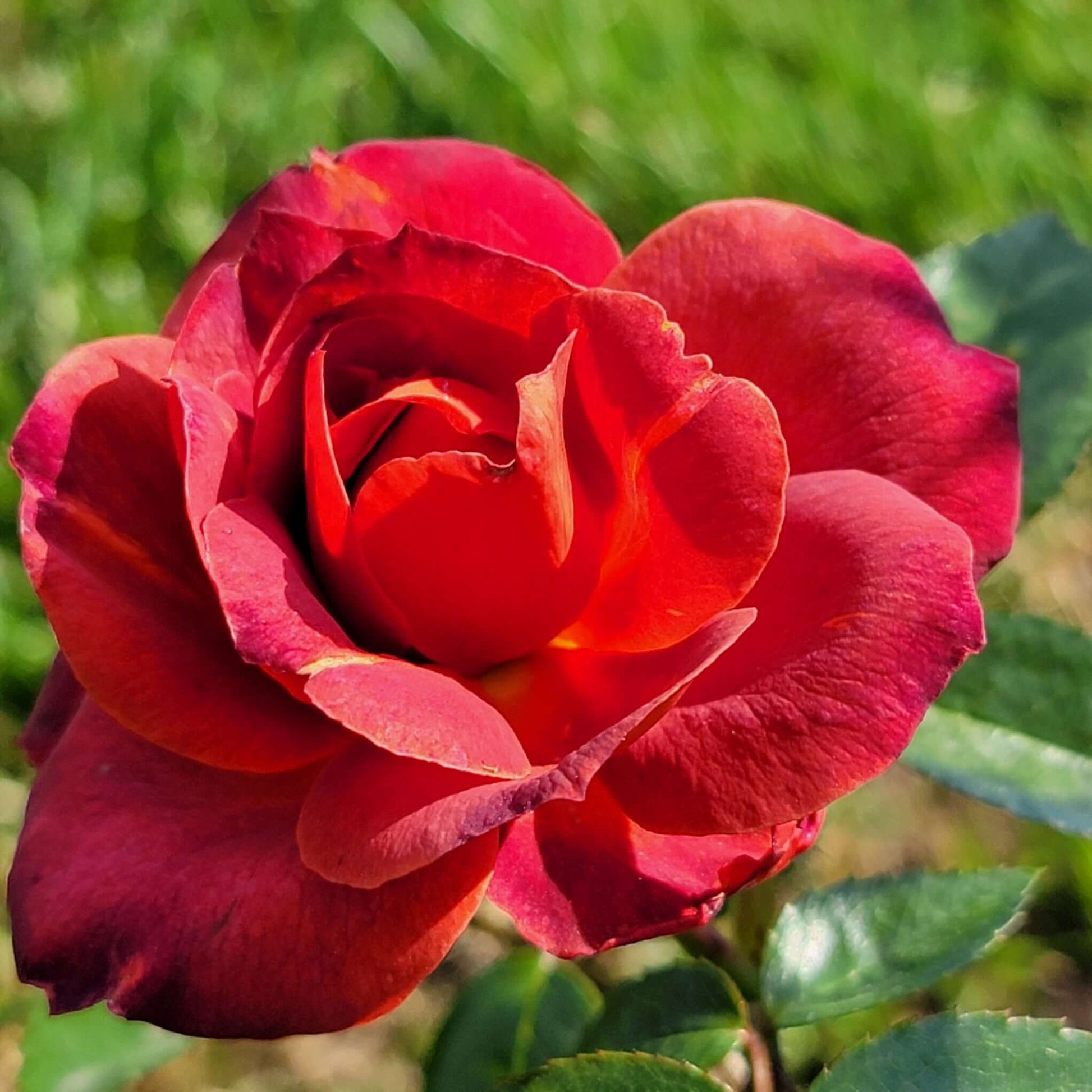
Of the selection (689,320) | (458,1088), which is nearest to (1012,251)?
(689,320)

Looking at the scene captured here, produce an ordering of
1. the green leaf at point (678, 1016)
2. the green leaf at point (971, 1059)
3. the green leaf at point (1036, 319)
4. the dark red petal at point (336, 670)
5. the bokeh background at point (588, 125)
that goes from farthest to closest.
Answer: the bokeh background at point (588, 125) < the green leaf at point (1036, 319) < the green leaf at point (678, 1016) < the green leaf at point (971, 1059) < the dark red petal at point (336, 670)

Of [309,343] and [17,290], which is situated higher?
[309,343]

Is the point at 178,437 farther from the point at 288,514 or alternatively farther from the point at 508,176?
the point at 508,176

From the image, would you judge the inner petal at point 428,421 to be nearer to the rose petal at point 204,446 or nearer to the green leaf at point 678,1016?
the rose petal at point 204,446

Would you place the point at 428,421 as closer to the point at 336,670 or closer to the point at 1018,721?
the point at 336,670

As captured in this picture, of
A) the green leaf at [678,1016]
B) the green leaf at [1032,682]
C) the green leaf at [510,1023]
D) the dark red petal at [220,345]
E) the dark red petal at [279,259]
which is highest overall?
the dark red petal at [279,259]

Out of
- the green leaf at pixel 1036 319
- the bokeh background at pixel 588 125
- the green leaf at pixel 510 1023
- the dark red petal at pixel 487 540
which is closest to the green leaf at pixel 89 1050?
the green leaf at pixel 510 1023

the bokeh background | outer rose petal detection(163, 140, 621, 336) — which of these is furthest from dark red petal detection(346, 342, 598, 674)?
the bokeh background
